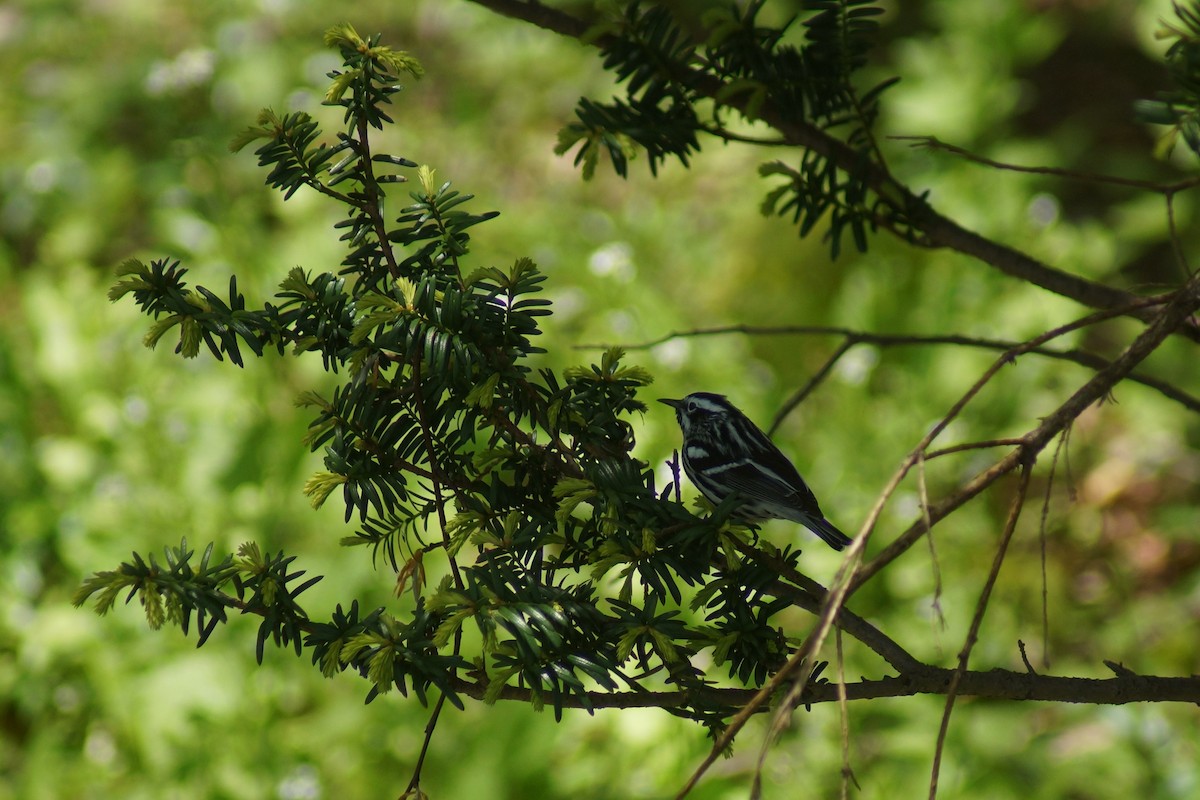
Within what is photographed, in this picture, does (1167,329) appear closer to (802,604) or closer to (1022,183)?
(802,604)

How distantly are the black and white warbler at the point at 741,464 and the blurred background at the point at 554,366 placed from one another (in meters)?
0.49

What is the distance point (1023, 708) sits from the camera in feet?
10.1

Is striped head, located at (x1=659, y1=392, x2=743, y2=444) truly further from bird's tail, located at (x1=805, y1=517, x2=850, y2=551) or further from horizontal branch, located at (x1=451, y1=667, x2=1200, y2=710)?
horizontal branch, located at (x1=451, y1=667, x2=1200, y2=710)

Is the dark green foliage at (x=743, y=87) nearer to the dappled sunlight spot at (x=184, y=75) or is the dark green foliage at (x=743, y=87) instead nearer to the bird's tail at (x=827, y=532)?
the bird's tail at (x=827, y=532)

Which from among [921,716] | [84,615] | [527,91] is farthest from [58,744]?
[527,91]

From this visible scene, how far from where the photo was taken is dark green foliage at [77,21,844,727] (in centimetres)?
101

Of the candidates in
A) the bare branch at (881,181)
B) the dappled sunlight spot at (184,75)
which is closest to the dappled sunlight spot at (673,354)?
the bare branch at (881,181)

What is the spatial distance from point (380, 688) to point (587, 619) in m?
0.21

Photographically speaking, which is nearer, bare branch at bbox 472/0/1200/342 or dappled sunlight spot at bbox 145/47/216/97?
bare branch at bbox 472/0/1200/342

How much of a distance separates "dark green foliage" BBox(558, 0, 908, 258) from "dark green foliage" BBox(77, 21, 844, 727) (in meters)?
0.31

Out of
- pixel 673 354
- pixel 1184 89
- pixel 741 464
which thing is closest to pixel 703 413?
pixel 741 464

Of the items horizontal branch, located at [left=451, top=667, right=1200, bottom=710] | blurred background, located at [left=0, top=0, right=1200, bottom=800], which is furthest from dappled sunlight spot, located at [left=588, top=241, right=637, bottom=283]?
horizontal branch, located at [left=451, top=667, right=1200, bottom=710]

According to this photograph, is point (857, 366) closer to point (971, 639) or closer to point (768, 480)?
point (768, 480)

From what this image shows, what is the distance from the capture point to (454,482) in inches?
45.3
